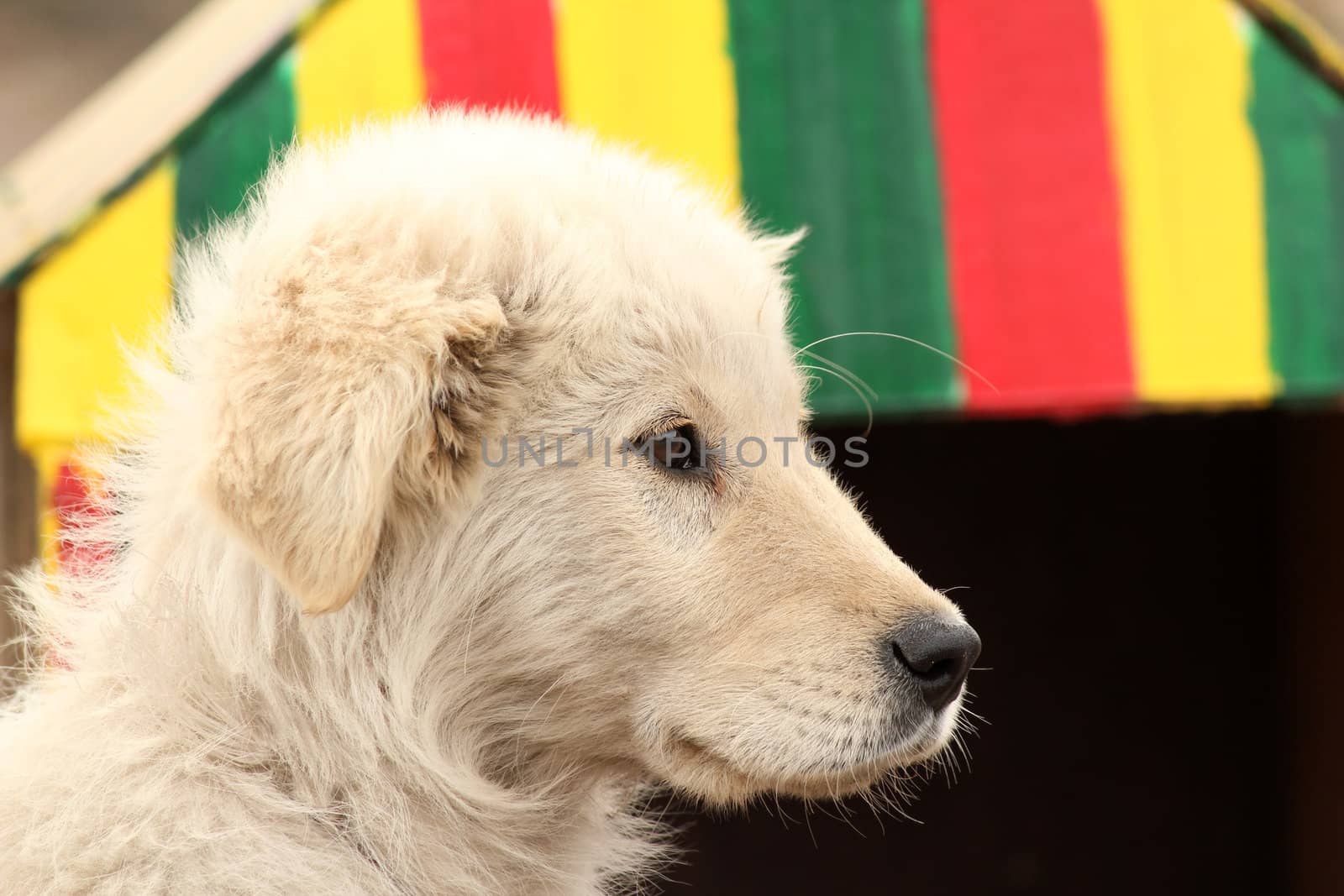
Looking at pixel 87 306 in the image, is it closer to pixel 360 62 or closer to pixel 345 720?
pixel 360 62

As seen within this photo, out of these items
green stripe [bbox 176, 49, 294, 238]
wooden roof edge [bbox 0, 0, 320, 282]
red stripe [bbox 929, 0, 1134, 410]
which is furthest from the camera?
red stripe [bbox 929, 0, 1134, 410]

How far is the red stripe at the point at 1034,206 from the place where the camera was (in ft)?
12.2

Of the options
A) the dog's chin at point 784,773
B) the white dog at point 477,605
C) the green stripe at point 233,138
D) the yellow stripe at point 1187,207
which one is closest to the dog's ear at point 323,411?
the white dog at point 477,605

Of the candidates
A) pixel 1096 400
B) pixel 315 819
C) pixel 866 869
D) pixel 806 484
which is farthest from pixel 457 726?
pixel 866 869

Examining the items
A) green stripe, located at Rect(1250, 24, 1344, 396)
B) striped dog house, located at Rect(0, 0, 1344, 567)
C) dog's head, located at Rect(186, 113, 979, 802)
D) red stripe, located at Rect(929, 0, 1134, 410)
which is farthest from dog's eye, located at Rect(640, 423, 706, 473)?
green stripe, located at Rect(1250, 24, 1344, 396)

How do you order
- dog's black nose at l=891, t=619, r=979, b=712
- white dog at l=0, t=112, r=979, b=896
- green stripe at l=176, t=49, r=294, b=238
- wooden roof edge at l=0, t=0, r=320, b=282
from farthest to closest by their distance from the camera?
green stripe at l=176, t=49, r=294, b=238, wooden roof edge at l=0, t=0, r=320, b=282, dog's black nose at l=891, t=619, r=979, b=712, white dog at l=0, t=112, r=979, b=896

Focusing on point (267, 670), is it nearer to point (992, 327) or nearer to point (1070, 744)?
point (992, 327)

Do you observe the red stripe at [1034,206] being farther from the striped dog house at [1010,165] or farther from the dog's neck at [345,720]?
the dog's neck at [345,720]

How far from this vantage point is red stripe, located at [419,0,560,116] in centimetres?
348

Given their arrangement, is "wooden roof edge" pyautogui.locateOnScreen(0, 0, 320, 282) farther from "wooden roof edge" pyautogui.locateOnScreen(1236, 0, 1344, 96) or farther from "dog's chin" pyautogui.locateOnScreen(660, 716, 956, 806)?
"wooden roof edge" pyautogui.locateOnScreen(1236, 0, 1344, 96)

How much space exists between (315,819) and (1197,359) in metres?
2.98

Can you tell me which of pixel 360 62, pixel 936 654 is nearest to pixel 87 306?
pixel 360 62

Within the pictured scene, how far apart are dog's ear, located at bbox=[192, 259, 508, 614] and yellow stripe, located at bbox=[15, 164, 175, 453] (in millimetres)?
1792

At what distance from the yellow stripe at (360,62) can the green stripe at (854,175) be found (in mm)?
957
